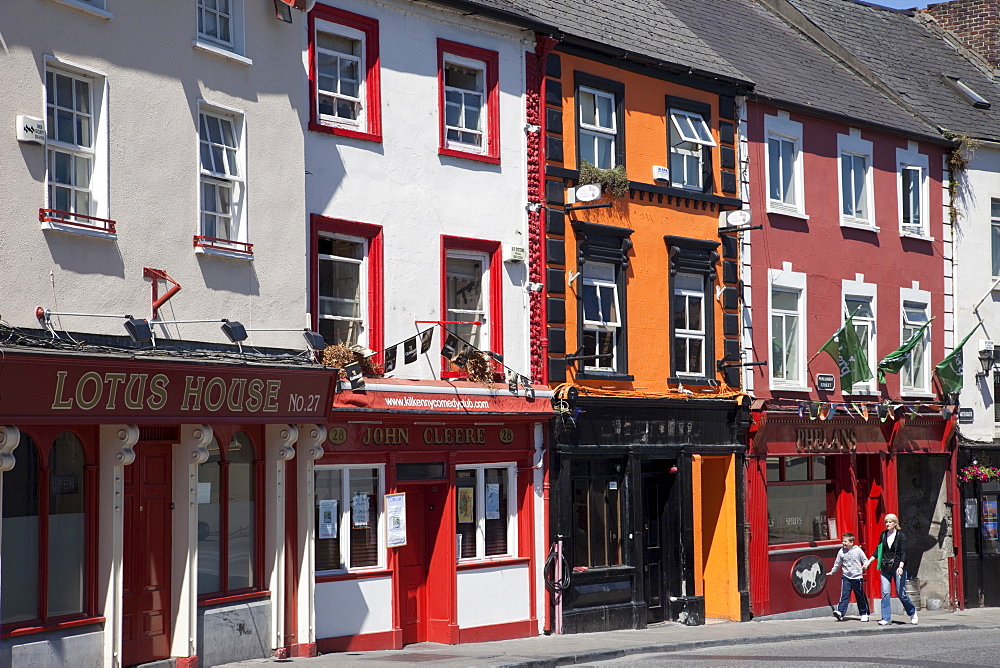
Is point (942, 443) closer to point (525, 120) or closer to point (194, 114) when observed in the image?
point (525, 120)

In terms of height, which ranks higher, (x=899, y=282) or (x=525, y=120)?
(x=525, y=120)

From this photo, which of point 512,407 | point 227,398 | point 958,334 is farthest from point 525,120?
point 958,334

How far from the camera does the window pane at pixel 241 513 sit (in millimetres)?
15883

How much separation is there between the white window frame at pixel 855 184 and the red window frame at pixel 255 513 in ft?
44.8

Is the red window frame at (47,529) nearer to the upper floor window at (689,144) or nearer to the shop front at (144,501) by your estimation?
the shop front at (144,501)

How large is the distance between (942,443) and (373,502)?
45.7 ft

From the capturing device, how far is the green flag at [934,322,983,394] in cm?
2708

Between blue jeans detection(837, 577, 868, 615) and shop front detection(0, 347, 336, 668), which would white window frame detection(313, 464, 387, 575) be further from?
blue jeans detection(837, 577, 868, 615)

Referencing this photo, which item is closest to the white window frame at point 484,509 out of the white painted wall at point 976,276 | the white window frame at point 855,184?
the white window frame at point 855,184

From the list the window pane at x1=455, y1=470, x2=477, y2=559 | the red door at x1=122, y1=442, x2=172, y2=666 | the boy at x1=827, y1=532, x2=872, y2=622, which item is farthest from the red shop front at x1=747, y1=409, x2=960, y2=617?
the red door at x1=122, y1=442, x2=172, y2=666

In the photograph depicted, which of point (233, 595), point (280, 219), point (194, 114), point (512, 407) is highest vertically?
point (194, 114)

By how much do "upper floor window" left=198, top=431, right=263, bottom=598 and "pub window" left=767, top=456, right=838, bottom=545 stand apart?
11084 millimetres

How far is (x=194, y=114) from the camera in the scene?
15.2 meters

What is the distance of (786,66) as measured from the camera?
26.6m
